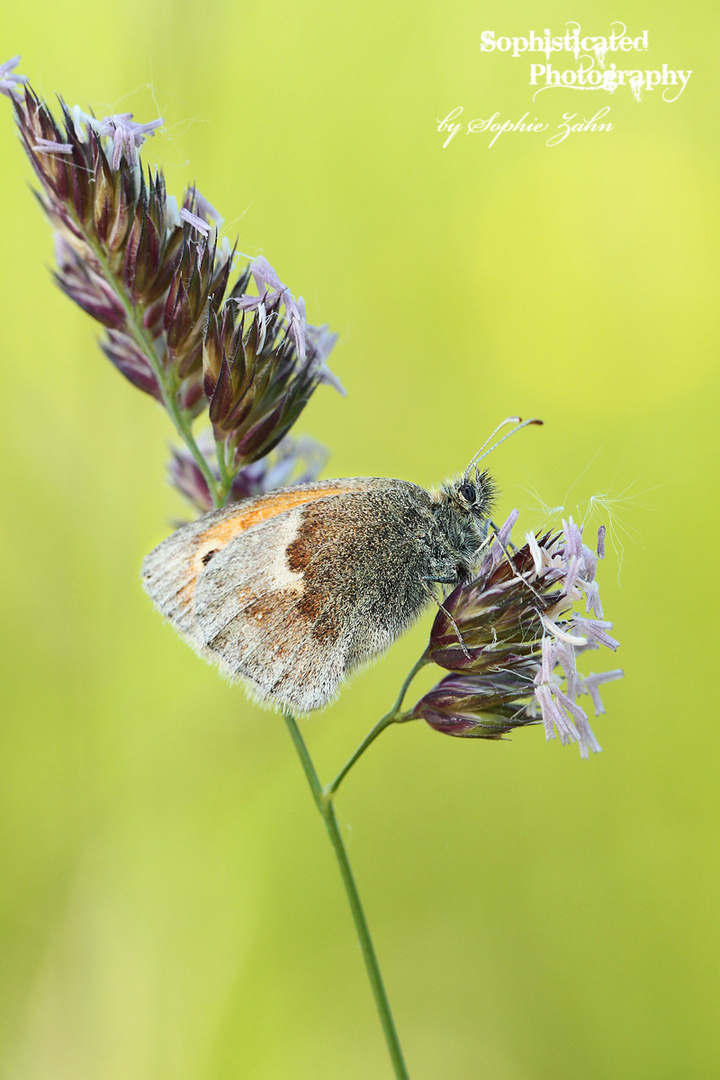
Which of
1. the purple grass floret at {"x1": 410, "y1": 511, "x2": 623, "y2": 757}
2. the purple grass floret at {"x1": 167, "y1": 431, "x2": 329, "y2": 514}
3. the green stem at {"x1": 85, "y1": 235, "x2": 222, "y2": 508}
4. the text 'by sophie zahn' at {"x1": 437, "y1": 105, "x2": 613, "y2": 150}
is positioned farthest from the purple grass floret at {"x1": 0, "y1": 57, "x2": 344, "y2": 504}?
the text 'by sophie zahn' at {"x1": 437, "y1": 105, "x2": 613, "y2": 150}

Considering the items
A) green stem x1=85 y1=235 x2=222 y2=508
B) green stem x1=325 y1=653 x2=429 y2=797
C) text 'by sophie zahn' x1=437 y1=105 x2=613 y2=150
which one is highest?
text 'by sophie zahn' x1=437 y1=105 x2=613 y2=150

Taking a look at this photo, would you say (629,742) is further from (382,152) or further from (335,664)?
(382,152)

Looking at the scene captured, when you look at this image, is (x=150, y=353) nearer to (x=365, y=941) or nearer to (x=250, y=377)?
(x=250, y=377)

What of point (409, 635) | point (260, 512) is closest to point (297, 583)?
point (260, 512)

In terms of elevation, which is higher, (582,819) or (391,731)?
(391,731)

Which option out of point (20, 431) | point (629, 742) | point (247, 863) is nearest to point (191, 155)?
point (20, 431)

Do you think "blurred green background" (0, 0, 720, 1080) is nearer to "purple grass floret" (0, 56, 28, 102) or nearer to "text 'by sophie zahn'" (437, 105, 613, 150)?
"text 'by sophie zahn'" (437, 105, 613, 150)
